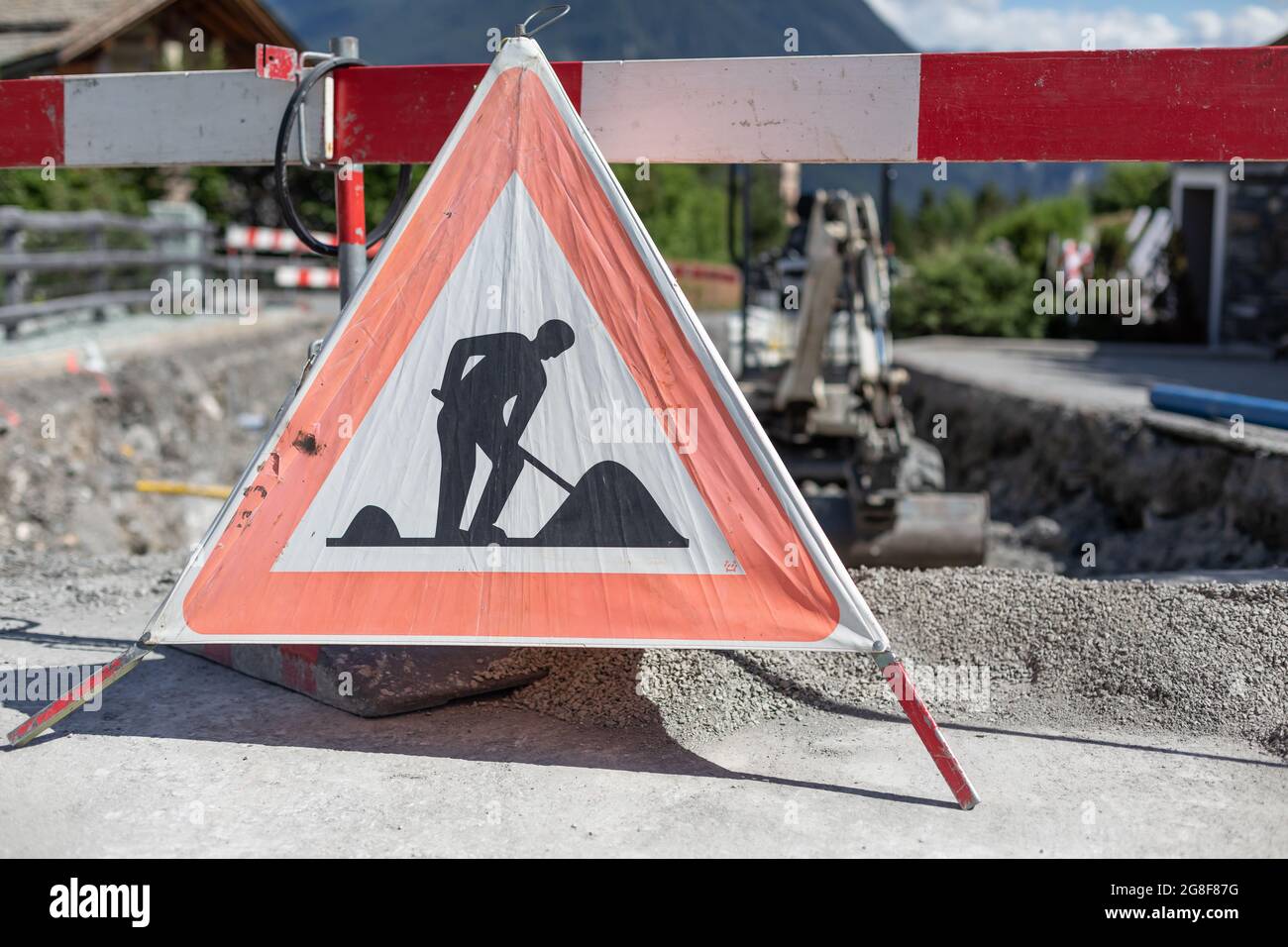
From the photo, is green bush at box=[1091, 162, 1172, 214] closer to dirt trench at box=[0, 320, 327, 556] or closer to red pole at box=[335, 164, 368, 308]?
dirt trench at box=[0, 320, 327, 556]

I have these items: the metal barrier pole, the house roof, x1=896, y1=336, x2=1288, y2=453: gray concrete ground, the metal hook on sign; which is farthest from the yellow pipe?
the house roof

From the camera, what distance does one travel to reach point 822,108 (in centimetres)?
350

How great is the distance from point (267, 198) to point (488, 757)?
22926 millimetres

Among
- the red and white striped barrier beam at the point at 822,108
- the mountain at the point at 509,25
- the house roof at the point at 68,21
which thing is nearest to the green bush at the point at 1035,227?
the house roof at the point at 68,21

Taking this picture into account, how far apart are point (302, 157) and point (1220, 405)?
6462 millimetres

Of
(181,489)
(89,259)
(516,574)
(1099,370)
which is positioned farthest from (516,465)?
(1099,370)

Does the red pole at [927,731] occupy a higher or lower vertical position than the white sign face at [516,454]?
lower

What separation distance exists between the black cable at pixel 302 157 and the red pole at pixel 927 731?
5.91 ft

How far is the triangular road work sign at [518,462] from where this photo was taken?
3.08 metres

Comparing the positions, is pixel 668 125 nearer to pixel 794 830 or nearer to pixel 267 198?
pixel 794 830

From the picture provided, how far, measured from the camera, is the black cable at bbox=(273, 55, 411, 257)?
360 cm

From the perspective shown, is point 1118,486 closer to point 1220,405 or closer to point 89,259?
point 1220,405

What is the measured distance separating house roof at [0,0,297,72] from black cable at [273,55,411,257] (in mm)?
Result: 21218

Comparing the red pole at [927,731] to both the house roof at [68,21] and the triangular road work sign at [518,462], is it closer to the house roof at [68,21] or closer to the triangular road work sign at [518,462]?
the triangular road work sign at [518,462]
